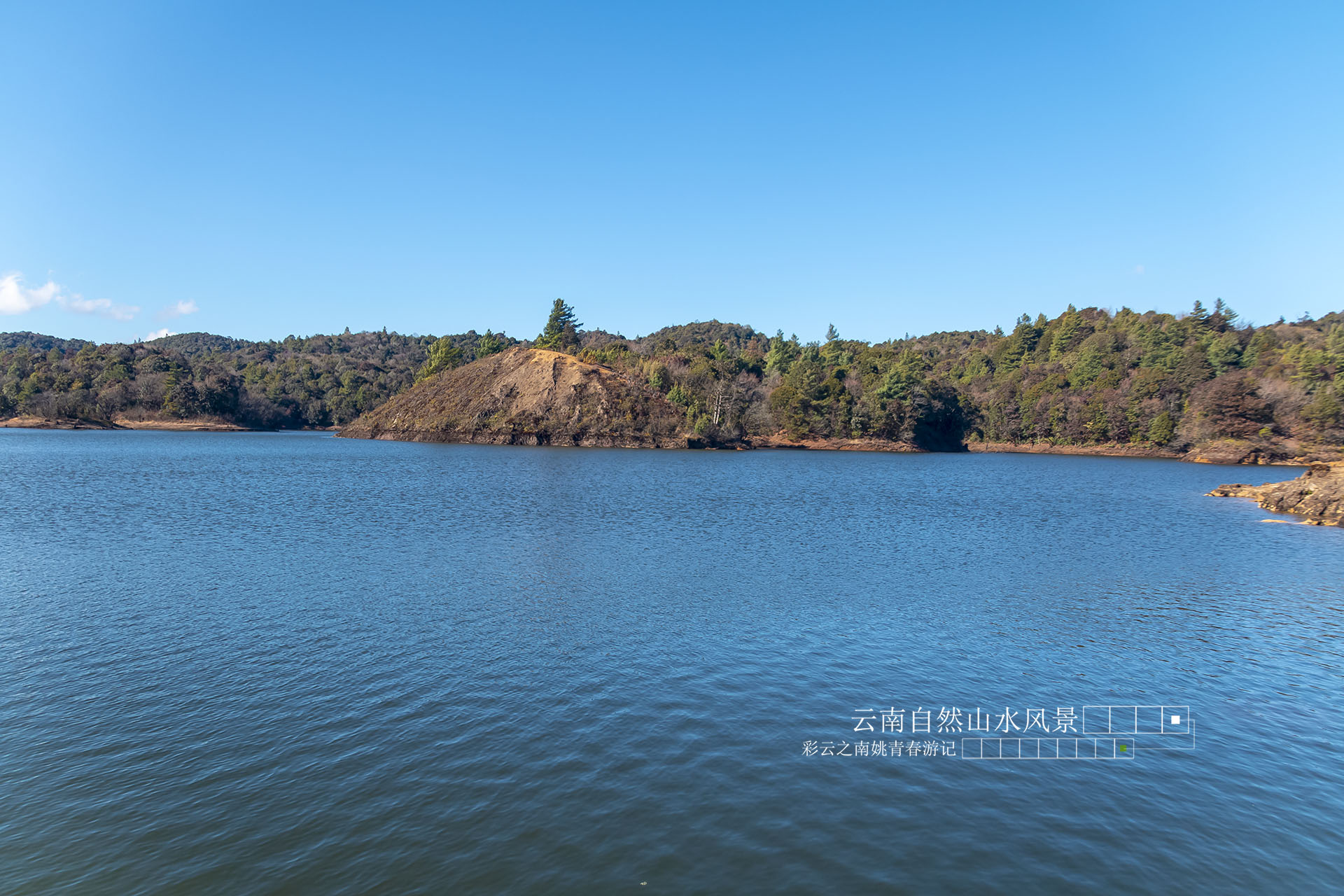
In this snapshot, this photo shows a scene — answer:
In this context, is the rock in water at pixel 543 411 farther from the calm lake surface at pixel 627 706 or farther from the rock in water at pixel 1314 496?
the calm lake surface at pixel 627 706

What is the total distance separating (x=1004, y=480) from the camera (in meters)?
98.2

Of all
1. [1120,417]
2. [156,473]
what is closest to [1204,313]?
[1120,417]

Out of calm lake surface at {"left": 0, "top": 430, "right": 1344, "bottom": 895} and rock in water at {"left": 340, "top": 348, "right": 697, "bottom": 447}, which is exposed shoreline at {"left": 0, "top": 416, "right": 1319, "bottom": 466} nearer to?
rock in water at {"left": 340, "top": 348, "right": 697, "bottom": 447}

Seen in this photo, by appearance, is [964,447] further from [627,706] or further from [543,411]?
[627,706]

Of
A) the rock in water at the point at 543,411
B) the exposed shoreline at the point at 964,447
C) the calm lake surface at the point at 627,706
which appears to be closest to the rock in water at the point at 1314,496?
the calm lake surface at the point at 627,706

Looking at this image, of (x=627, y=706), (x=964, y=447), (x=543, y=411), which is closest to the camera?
(x=627, y=706)

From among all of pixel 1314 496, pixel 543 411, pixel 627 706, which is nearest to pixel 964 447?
pixel 543 411

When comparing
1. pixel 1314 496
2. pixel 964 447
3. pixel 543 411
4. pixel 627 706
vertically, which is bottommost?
pixel 627 706

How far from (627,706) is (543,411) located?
150 metres

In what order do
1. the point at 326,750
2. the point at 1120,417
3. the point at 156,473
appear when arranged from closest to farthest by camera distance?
the point at 326,750, the point at 156,473, the point at 1120,417

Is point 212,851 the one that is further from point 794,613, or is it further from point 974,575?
point 974,575

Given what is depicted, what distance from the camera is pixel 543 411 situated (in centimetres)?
16512

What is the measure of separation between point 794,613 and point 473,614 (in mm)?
12698

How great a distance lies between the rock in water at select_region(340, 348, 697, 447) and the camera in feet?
529
